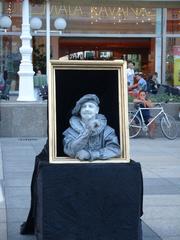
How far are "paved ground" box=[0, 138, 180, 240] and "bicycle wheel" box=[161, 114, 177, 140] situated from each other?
34 cm

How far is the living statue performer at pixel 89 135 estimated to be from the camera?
5258 mm

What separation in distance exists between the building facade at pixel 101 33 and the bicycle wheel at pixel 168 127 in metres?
Answer: 12.2

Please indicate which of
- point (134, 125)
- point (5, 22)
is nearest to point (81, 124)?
point (134, 125)

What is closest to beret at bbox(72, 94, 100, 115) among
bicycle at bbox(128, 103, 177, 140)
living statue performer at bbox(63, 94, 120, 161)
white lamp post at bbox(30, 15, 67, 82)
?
living statue performer at bbox(63, 94, 120, 161)

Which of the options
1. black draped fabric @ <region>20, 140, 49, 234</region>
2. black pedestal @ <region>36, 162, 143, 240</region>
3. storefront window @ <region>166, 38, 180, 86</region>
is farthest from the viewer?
storefront window @ <region>166, 38, 180, 86</region>

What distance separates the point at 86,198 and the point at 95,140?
0.52 m

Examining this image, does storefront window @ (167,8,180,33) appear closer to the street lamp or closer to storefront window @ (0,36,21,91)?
storefront window @ (0,36,21,91)

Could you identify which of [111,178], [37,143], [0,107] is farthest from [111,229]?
[0,107]

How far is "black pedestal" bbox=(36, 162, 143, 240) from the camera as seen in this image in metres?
5.17

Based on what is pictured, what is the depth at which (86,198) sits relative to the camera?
204 inches

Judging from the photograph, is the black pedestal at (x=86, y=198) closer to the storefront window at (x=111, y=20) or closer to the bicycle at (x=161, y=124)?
the bicycle at (x=161, y=124)

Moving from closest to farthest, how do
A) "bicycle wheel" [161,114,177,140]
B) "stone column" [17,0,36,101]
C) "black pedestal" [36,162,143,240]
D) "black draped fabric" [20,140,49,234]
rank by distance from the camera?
1. "black pedestal" [36,162,143,240]
2. "black draped fabric" [20,140,49,234]
3. "bicycle wheel" [161,114,177,140]
4. "stone column" [17,0,36,101]

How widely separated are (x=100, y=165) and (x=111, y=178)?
0.14 metres

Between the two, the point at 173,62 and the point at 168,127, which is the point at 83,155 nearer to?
the point at 168,127
